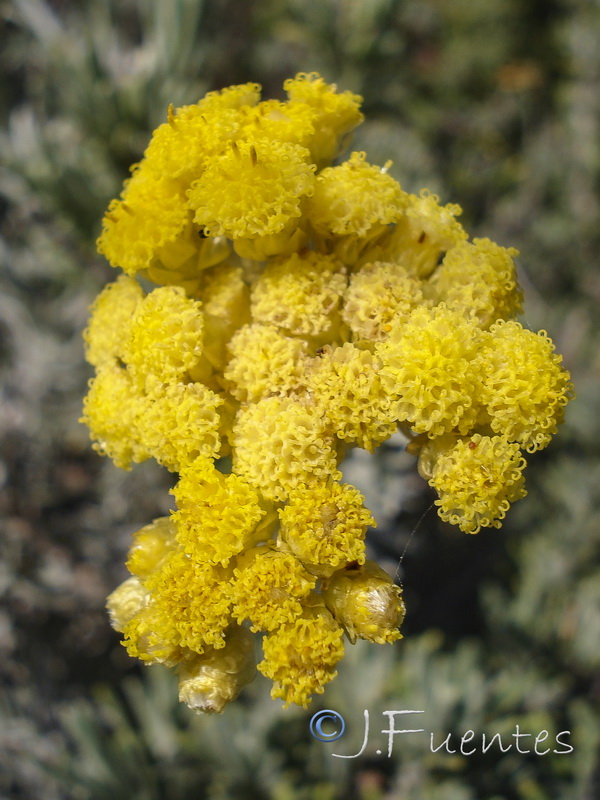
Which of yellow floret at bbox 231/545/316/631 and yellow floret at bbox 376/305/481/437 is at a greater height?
yellow floret at bbox 376/305/481/437

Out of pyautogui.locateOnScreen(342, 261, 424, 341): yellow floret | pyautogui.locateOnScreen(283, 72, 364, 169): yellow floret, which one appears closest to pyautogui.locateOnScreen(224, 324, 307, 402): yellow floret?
pyautogui.locateOnScreen(342, 261, 424, 341): yellow floret

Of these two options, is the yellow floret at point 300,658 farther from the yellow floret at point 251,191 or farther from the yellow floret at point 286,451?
the yellow floret at point 251,191

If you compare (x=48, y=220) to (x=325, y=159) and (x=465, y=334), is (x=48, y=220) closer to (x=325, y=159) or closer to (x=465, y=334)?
(x=325, y=159)

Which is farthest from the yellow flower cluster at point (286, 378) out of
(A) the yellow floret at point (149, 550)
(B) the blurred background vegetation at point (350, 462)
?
(B) the blurred background vegetation at point (350, 462)

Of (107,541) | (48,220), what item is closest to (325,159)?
(48,220)

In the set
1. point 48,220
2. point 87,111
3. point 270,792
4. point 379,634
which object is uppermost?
point 87,111

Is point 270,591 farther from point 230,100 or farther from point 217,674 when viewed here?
point 230,100

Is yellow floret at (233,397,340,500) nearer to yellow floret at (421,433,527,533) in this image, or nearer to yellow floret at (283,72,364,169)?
yellow floret at (421,433,527,533)
